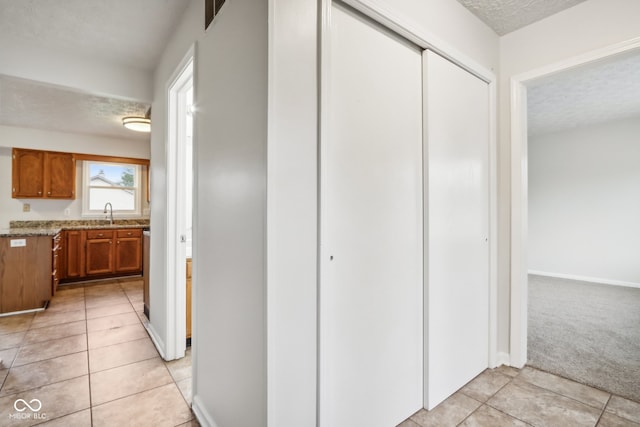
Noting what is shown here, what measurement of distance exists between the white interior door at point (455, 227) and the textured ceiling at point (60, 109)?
3.52 m

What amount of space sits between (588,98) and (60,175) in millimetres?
8117

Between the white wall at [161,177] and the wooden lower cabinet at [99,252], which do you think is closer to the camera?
the white wall at [161,177]

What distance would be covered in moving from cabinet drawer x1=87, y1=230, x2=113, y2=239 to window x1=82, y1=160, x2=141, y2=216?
0.70m

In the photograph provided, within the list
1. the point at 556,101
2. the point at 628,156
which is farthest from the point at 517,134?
the point at 628,156

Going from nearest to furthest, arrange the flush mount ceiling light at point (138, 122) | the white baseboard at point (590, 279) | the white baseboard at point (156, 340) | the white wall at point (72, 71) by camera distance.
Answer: the white wall at point (72, 71), the white baseboard at point (156, 340), the flush mount ceiling light at point (138, 122), the white baseboard at point (590, 279)

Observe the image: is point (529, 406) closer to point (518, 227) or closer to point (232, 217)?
point (518, 227)

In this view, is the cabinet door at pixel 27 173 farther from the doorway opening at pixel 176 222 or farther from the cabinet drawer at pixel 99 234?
the doorway opening at pixel 176 222

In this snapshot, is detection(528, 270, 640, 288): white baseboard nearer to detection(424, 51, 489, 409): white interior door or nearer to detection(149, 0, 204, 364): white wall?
detection(424, 51, 489, 409): white interior door

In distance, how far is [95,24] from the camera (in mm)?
2211

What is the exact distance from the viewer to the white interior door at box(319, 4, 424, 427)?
138 cm

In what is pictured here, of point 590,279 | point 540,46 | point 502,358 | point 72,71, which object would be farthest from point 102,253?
point 590,279

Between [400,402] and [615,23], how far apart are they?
272cm

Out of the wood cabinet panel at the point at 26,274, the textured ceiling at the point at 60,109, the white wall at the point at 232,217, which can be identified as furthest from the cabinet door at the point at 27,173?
the white wall at the point at 232,217

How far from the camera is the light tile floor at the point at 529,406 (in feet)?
5.53
